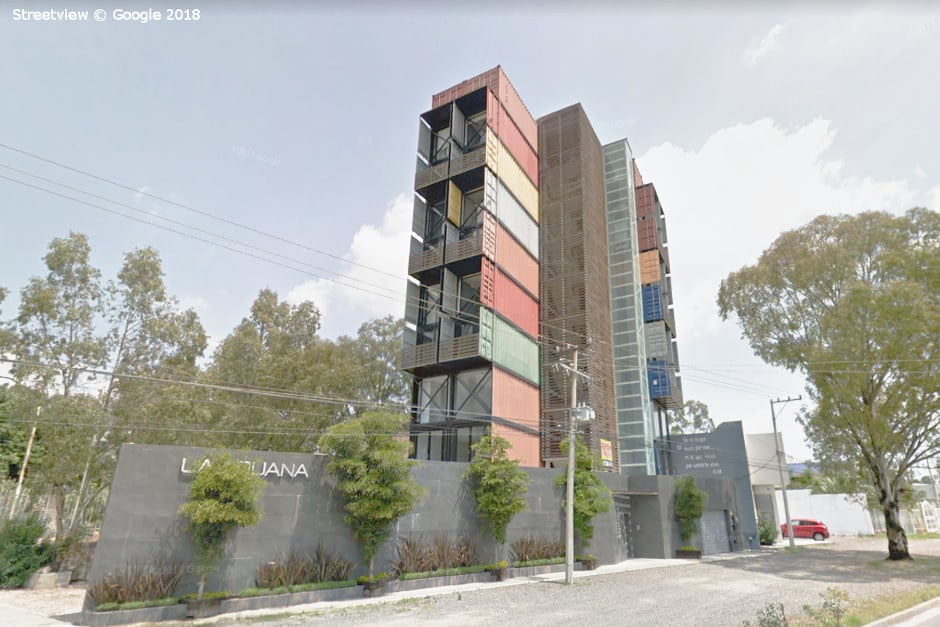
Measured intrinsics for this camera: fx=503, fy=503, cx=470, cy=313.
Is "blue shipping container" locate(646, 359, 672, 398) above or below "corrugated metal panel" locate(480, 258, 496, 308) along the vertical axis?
below

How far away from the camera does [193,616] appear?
1238 cm

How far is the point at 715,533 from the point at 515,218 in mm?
25202

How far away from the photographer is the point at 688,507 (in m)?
30.3

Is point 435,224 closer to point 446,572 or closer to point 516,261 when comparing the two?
point 516,261

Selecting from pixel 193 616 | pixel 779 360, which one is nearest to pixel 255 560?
pixel 193 616

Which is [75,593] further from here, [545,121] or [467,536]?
[545,121]

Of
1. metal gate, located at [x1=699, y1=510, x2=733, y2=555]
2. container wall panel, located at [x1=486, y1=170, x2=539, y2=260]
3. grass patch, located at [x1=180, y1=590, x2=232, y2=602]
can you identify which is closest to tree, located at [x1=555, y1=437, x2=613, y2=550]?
metal gate, located at [x1=699, y1=510, x2=733, y2=555]

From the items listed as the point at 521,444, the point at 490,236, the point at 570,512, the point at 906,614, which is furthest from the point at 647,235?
the point at 906,614

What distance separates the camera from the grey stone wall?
1287 cm

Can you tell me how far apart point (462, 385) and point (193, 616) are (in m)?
19.3

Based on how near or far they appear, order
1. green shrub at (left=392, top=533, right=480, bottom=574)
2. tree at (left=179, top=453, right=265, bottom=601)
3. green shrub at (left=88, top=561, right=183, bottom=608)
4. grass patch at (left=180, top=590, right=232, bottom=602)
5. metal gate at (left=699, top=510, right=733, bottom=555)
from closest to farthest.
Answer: green shrub at (left=88, top=561, right=183, bottom=608)
grass patch at (left=180, top=590, right=232, bottom=602)
tree at (left=179, top=453, right=265, bottom=601)
green shrub at (left=392, top=533, right=480, bottom=574)
metal gate at (left=699, top=510, right=733, bottom=555)

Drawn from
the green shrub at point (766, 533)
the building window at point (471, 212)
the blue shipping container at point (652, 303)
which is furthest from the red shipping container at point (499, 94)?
the green shrub at point (766, 533)

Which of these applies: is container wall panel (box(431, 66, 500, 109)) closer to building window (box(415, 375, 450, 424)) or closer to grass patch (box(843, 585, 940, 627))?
building window (box(415, 375, 450, 424))

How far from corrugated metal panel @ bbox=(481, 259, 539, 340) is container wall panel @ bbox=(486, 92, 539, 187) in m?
10.1
